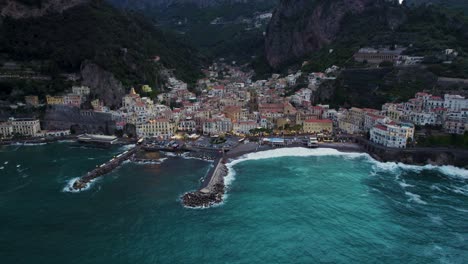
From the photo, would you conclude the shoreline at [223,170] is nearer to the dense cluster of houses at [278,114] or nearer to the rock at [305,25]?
the dense cluster of houses at [278,114]

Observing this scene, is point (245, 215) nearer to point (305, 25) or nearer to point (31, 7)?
point (31, 7)

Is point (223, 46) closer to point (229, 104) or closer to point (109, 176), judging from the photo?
point (229, 104)

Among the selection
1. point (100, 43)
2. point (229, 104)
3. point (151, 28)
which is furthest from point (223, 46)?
point (229, 104)

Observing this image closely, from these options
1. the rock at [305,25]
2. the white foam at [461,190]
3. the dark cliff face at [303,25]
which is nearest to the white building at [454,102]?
the white foam at [461,190]

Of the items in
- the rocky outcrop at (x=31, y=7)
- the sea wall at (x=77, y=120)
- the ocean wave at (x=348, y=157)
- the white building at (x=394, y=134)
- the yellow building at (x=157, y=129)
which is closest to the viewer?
the ocean wave at (x=348, y=157)

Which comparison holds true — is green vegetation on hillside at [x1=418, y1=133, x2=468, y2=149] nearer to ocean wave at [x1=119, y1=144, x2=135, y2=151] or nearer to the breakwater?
the breakwater

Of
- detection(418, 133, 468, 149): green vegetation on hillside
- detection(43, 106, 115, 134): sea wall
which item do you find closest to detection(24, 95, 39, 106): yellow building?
detection(43, 106, 115, 134): sea wall
